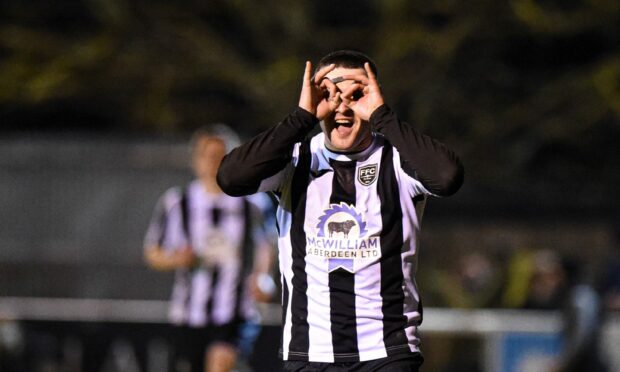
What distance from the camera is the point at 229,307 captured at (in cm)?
898

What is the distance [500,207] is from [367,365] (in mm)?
8170

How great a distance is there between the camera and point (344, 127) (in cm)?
522

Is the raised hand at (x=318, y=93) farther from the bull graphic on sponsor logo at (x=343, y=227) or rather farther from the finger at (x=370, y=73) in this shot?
the bull graphic on sponsor logo at (x=343, y=227)

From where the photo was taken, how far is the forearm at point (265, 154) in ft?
16.8

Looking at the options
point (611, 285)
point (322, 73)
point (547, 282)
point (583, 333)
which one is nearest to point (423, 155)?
point (322, 73)

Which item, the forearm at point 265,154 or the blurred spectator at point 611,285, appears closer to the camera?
the forearm at point 265,154

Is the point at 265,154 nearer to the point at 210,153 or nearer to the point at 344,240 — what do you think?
the point at 344,240

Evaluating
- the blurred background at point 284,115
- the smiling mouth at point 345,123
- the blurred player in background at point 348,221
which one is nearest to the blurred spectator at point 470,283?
the blurred background at point 284,115

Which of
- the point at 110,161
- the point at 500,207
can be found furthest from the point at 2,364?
the point at 500,207

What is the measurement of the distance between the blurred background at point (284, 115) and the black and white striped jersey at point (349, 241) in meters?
6.13

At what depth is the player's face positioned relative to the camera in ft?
17.0

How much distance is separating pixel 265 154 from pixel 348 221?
0.44 m

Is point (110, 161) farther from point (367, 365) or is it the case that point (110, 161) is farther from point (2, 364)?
point (367, 365)

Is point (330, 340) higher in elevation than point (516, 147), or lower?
lower
